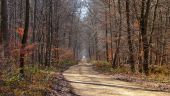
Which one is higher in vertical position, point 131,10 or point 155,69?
point 131,10

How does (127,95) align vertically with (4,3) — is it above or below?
below

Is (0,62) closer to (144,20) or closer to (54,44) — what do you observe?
(144,20)

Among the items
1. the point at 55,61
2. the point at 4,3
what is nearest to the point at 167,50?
the point at 55,61

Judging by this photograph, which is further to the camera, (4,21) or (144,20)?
(144,20)

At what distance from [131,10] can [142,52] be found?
5.90 metres

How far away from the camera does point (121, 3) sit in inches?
1813

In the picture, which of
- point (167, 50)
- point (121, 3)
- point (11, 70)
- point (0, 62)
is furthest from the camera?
point (167, 50)

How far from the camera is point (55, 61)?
5753cm

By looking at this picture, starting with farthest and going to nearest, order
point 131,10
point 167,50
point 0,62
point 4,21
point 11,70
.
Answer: point 167,50 → point 131,10 → point 4,21 → point 11,70 → point 0,62

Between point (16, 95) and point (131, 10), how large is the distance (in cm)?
2694

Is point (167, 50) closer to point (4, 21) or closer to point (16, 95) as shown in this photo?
point (4, 21)

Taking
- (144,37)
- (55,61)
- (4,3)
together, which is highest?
(4,3)

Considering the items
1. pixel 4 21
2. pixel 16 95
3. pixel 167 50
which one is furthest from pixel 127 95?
pixel 167 50

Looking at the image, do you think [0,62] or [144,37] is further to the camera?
[144,37]
